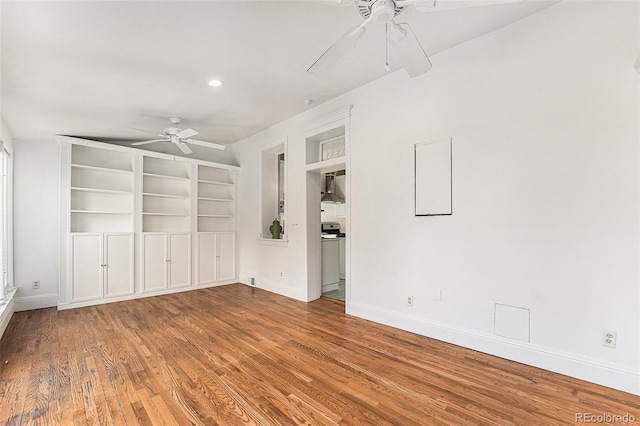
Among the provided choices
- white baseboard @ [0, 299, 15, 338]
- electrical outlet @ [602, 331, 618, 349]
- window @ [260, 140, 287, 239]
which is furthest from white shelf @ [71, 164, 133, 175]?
electrical outlet @ [602, 331, 618, 349]

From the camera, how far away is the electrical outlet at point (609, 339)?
2166mm

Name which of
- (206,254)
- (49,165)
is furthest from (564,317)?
(49,165)

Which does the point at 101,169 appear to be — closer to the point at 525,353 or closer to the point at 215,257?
the point at 215,257

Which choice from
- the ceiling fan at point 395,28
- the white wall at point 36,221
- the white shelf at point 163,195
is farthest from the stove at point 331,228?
the ceiling fan at point 395,28

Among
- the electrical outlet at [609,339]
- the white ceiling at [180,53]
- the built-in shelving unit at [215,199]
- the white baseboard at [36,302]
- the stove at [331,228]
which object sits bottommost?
the white baseboard at [36,302]

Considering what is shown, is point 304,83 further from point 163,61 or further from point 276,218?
point 276,218

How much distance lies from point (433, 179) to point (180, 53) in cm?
275

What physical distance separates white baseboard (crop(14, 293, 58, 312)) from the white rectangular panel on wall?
565cm

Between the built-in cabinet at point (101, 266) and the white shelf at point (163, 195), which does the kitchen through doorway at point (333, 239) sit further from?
the built-in cabinet at point (101, 266)

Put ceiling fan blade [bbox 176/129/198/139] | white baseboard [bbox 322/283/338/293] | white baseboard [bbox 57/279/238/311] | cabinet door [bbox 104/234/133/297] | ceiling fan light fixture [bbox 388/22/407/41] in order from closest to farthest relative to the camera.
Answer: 1. ceiling fan light fixture [bbox 388/22/407/41]
2. ceiling fan blade [bbox 176/129/198/139]
3. white baseboard [bbox 57/279/238/311]
4. cabinet door [bbox 104/234/133/297]
5. white baseboard [bbox 322/283/338/293]

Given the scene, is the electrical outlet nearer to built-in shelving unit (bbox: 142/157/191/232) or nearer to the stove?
the stove

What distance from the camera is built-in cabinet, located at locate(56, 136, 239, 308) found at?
14.8 ft

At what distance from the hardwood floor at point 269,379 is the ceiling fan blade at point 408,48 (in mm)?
2333

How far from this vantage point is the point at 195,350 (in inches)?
114
